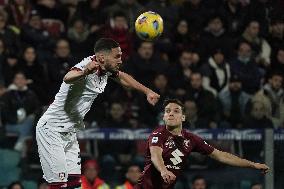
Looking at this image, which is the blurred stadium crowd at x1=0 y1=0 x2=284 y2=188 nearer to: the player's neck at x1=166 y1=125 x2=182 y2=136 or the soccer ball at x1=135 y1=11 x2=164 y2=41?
the soccer ball at x1=135 y1=11 x2=164 y2=41

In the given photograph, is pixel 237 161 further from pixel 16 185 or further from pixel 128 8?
pixel 128 8

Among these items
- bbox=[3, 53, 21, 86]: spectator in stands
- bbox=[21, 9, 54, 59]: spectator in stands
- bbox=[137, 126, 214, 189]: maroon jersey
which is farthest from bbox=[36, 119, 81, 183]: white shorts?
bbox=[21, 9, 54, 59]: spectator in stands

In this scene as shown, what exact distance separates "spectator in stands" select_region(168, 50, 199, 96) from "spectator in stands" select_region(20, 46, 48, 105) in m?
2.18

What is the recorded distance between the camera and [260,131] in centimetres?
1107

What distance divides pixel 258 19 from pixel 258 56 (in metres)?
0.76

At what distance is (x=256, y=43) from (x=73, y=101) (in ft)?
23.0

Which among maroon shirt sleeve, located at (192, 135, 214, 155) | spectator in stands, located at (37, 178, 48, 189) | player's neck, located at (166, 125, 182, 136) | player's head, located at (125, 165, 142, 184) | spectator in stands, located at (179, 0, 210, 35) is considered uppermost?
spectator in stands, located at (179, 0, 210, 35)

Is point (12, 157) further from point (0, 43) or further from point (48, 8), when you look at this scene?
point (48, 8)

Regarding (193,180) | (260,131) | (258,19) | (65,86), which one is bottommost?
(193,180)

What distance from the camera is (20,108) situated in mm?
12164

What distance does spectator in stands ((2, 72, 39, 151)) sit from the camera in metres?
11.5

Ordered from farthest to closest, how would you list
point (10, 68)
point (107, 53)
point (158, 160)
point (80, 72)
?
point (10, 68), point (107, 53), point (158, 160), point (80, 72)

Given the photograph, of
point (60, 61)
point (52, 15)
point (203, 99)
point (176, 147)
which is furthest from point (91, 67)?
point (52, 15)

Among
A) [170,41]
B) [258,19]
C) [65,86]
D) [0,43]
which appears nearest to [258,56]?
[258,19]
